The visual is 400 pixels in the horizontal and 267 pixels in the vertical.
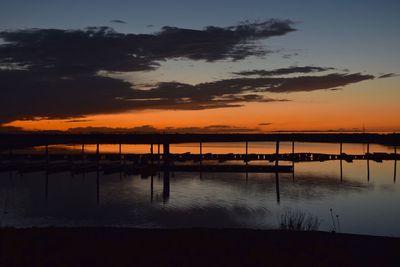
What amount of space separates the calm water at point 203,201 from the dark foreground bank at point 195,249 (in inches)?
420

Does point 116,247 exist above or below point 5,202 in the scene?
above

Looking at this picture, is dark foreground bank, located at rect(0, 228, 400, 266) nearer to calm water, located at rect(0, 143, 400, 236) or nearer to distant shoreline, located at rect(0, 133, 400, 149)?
calm water, located at rect(0, 143, 400, 236)

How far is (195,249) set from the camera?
1489 cm

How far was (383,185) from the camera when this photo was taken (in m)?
54.9

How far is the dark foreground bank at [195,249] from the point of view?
44.1ft

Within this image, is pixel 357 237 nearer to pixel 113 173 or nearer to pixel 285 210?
pixel 285 210

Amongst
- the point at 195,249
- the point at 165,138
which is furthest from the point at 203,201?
the point at 165,138

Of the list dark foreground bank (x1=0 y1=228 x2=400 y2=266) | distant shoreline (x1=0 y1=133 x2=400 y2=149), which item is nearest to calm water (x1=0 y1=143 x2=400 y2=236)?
dark foreground bank (x1=0 y1=228 x2=400 y2=266)

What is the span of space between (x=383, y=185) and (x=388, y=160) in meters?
51.8

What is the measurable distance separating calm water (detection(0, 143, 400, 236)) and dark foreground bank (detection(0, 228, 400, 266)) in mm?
10676

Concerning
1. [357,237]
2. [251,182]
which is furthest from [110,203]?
[357,237]

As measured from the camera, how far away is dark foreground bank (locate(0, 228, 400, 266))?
530 inches

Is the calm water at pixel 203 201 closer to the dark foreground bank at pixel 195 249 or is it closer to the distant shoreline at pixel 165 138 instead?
the dark foreground bank at pixel 195 249

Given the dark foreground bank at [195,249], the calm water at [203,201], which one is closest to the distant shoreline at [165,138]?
the calm water at [203,201]
